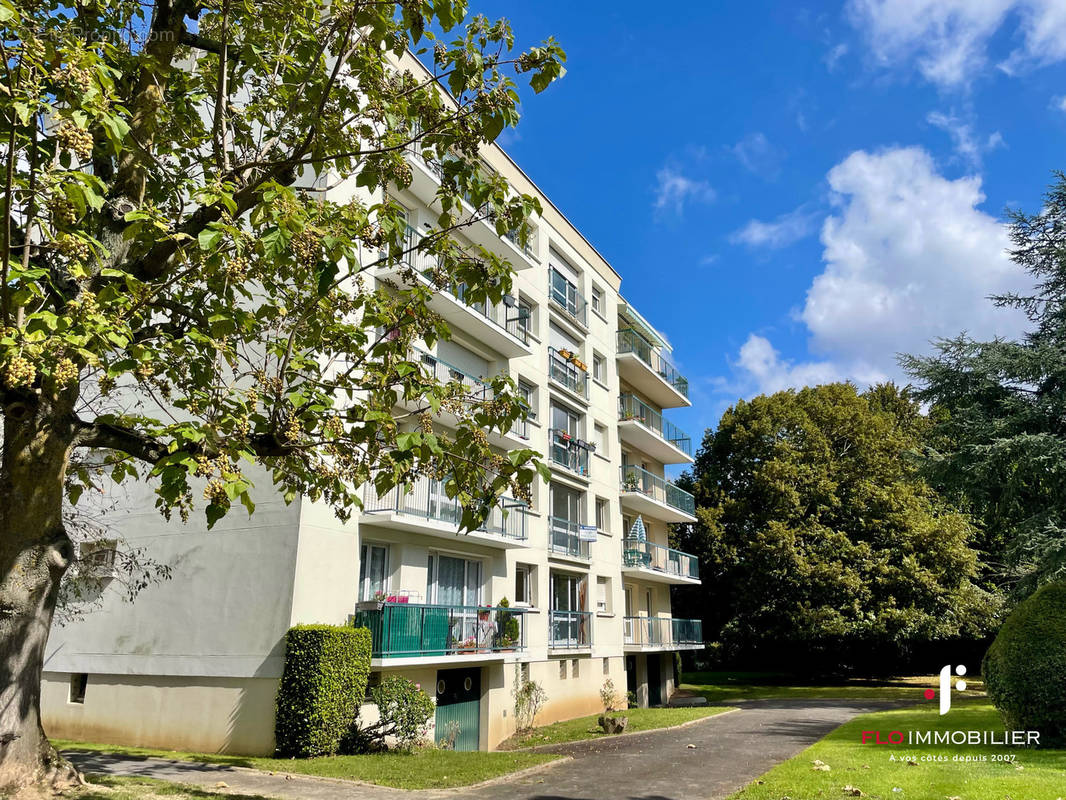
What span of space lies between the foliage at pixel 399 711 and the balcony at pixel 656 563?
14.4 meters

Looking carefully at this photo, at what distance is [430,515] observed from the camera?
1734 centimetres

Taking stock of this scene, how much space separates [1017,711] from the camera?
12.7 metres

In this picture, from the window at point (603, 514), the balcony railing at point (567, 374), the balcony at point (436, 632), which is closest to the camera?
the balcony at point (436, 632)

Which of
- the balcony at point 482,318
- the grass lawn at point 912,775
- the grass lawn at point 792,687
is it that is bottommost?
the grass lawn at point 792,687

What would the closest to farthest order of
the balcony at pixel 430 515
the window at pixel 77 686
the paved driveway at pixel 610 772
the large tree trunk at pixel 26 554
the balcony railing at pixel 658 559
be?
the large tree trunk at pixel 26 554 < the paved driveway at pixel 610 772 < the balcony at pixel 430 515 < the window at pixel 77 686 < the balcony railing at pixel 658 559

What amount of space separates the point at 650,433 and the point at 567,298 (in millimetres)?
6957

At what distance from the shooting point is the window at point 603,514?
2752 cm

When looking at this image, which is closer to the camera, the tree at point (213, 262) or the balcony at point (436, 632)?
the tree at point (213, 262)

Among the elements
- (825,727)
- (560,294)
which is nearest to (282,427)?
(825,727)

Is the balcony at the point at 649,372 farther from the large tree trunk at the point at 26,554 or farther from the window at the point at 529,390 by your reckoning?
the large tree trunk at the point at 26,554

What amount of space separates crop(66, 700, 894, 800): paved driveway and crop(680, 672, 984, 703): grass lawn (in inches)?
566

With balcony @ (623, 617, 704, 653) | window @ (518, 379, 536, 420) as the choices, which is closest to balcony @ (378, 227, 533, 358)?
window @ (518, 379, 536, 420)

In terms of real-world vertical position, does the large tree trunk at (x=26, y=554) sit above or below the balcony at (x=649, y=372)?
below

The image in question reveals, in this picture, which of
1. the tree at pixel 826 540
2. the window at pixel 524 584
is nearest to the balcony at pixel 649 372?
the tree at pixel 826 540
